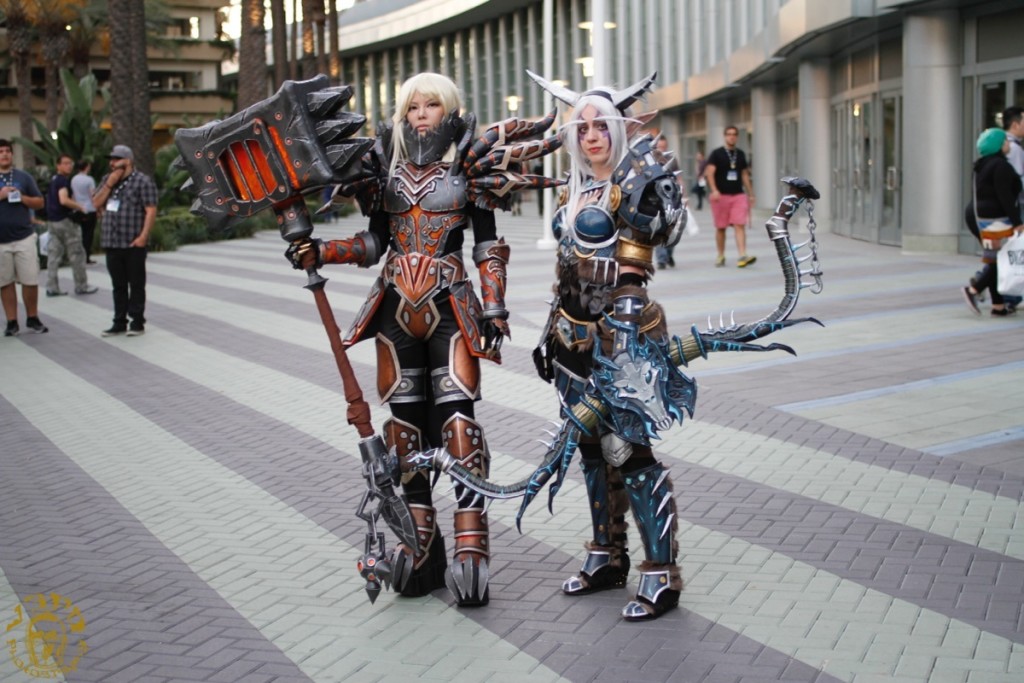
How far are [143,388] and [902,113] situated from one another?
1551 centimetres

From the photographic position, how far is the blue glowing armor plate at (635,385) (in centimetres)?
466

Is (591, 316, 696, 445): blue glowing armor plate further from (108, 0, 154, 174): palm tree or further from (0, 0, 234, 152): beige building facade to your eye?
(0, 0, 234, 152): beige building facade

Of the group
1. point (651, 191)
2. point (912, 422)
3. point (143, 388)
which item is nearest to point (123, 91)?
point (143, 388)

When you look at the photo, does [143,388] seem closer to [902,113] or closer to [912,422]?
[912,422]

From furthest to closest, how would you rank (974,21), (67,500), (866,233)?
(866,233), (974,21), (67,500)

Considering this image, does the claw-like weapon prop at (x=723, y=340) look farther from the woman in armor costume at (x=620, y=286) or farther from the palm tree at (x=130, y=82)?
the palm tree at (x=130, y=82)

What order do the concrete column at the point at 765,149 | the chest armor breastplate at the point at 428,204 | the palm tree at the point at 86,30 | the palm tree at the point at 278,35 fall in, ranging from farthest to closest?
the palm tree at the point at 86,30 < the palm tree at the point at 278,35 < the concrete column at the point at 765,149 < the chest armor breastplate at the point at 428,204

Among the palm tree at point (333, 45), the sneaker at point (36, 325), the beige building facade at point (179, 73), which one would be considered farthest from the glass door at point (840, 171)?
the beige building facade at point (179, 73)

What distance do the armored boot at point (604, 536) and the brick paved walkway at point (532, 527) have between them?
0.30 ft

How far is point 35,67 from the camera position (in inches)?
2987

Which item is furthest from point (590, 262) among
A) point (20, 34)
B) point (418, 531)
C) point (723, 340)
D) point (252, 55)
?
point (20, 34)

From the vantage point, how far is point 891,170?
884 inches

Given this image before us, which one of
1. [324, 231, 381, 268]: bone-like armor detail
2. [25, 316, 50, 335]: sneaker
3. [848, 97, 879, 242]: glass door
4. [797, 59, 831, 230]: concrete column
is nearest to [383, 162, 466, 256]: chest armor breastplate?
[324, 231, 381, 268]: bone-like armor detail

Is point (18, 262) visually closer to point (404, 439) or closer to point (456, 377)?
point (404, 439)
